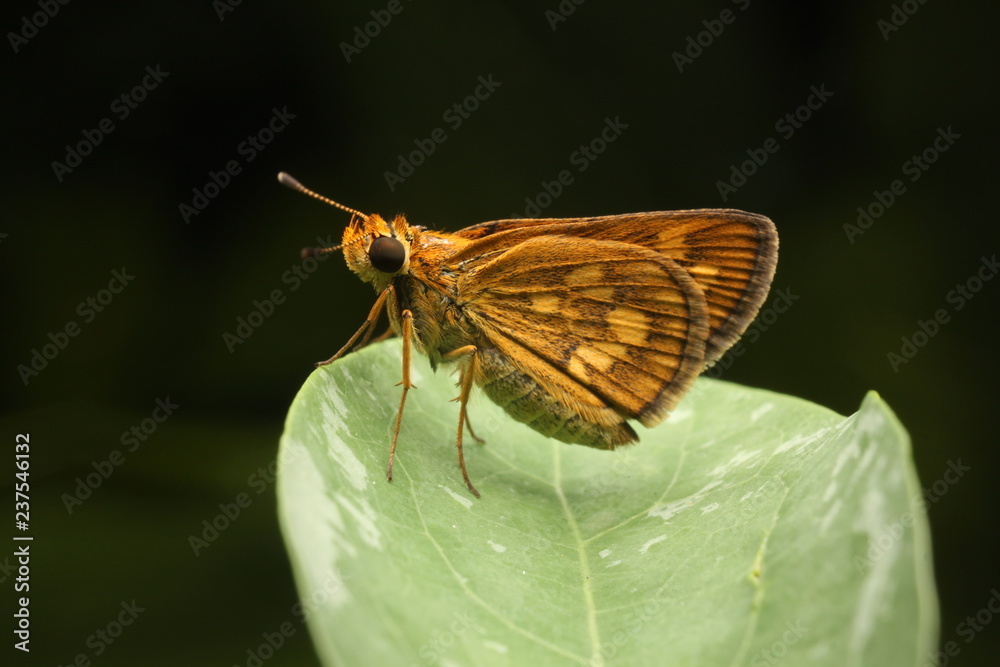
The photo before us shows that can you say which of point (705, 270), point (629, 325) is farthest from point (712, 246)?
point (629, 325)

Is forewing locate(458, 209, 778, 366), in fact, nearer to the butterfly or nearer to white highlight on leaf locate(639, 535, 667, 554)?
the butterfly

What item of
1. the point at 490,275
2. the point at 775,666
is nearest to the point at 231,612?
the point at 490,275

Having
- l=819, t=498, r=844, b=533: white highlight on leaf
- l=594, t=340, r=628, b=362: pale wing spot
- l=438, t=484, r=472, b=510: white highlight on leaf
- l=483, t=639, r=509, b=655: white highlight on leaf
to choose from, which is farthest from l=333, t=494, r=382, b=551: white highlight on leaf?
l=594, t=340, r=628, b=362: pale wing spot

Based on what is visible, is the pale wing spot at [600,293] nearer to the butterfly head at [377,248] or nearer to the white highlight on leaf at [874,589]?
the butterfly head at [377,248]

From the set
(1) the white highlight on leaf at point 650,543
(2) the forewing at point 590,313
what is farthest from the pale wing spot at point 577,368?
(1) the white highlight on leaf at point 650,543

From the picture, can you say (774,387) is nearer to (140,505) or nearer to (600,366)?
Result: (600,366)

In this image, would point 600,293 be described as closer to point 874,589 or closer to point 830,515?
point 830,515
